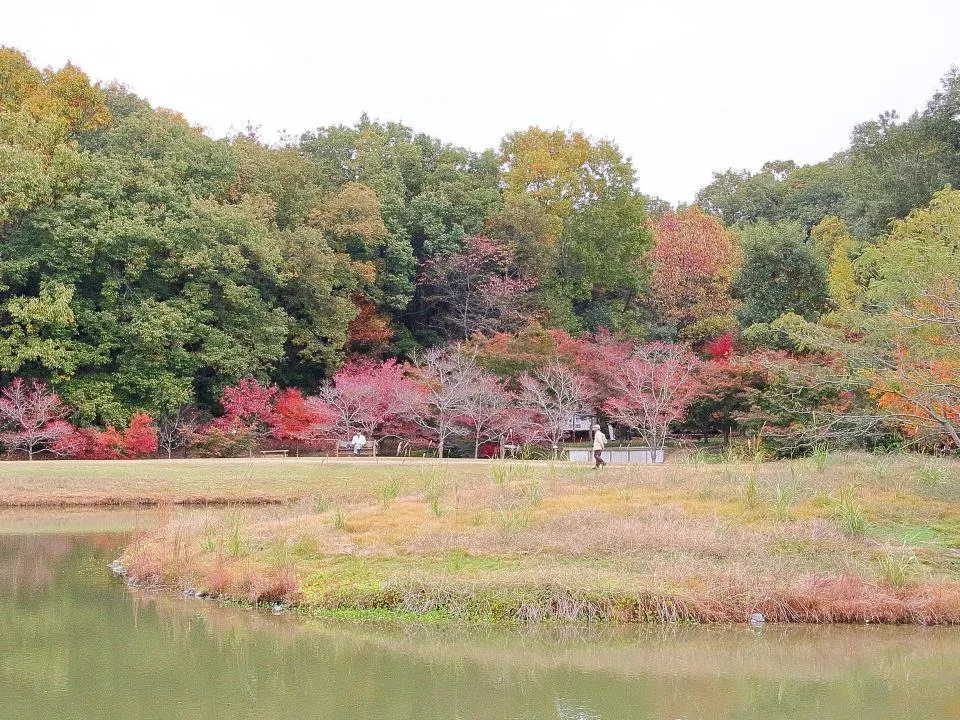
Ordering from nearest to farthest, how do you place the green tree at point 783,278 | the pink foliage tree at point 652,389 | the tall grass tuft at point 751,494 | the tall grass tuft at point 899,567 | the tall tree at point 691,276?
the tall grass tuft at point 899,567 → the tall grass tuft at point 751,494 → the pink foliage tree at point 652,389 → the green tree at point 783,278 → the tall tree at point 691,276

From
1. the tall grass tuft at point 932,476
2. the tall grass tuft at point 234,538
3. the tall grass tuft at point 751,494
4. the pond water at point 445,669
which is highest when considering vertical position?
the tall grass tuft at point 932,476

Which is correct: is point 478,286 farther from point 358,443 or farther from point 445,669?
point 445,669

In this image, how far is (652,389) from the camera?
33.8 m

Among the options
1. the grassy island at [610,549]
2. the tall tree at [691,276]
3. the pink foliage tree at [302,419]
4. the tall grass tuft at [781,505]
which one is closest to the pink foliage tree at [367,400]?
the pink foliage tree at [302,419]

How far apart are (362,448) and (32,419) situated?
10700 mm

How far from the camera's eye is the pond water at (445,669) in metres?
9.70

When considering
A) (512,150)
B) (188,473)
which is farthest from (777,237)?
(188,473)

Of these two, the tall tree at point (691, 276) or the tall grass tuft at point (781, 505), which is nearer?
the tall grass tuft at point (781, 505)

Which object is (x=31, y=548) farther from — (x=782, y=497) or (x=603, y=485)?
(x=782, y=497)

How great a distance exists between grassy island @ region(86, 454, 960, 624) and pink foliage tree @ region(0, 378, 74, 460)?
55.9ft

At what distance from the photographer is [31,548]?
19.0 metres

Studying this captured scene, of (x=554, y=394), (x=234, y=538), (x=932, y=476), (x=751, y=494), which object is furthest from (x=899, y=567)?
(x=554, y=394)

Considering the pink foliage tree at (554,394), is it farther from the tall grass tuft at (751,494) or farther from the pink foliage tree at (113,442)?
the tall grass tuft at (751,494)

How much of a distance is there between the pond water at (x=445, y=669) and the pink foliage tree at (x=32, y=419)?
70.3 feet
